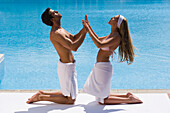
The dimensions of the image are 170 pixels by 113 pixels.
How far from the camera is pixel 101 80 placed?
138 inches

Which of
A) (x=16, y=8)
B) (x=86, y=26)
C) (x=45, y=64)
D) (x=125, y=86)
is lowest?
(x=125, y=86)

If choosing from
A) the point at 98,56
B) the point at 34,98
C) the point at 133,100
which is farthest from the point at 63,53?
the point at 133,100

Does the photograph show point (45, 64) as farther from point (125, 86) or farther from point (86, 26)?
point (86, 26)

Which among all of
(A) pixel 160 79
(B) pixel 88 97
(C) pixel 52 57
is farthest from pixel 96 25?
(B) pixel 88 97

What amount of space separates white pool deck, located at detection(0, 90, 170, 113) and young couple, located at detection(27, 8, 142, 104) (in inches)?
3.2

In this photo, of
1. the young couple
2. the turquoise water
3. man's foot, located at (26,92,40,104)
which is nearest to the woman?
the young couple

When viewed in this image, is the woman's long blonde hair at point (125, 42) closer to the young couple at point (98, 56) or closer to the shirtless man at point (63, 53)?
the young couple at point (98, 56)

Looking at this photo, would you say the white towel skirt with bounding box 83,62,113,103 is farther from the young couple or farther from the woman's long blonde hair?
the woman's long blonde hair

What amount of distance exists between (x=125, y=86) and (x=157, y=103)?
2.54 metres

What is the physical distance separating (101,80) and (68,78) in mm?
423

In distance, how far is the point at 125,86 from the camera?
6203 mm

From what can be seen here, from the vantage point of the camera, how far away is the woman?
11.0ft

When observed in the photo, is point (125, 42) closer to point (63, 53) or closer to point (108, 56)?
point (108, 56)

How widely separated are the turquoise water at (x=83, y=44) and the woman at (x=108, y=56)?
2536 mm
